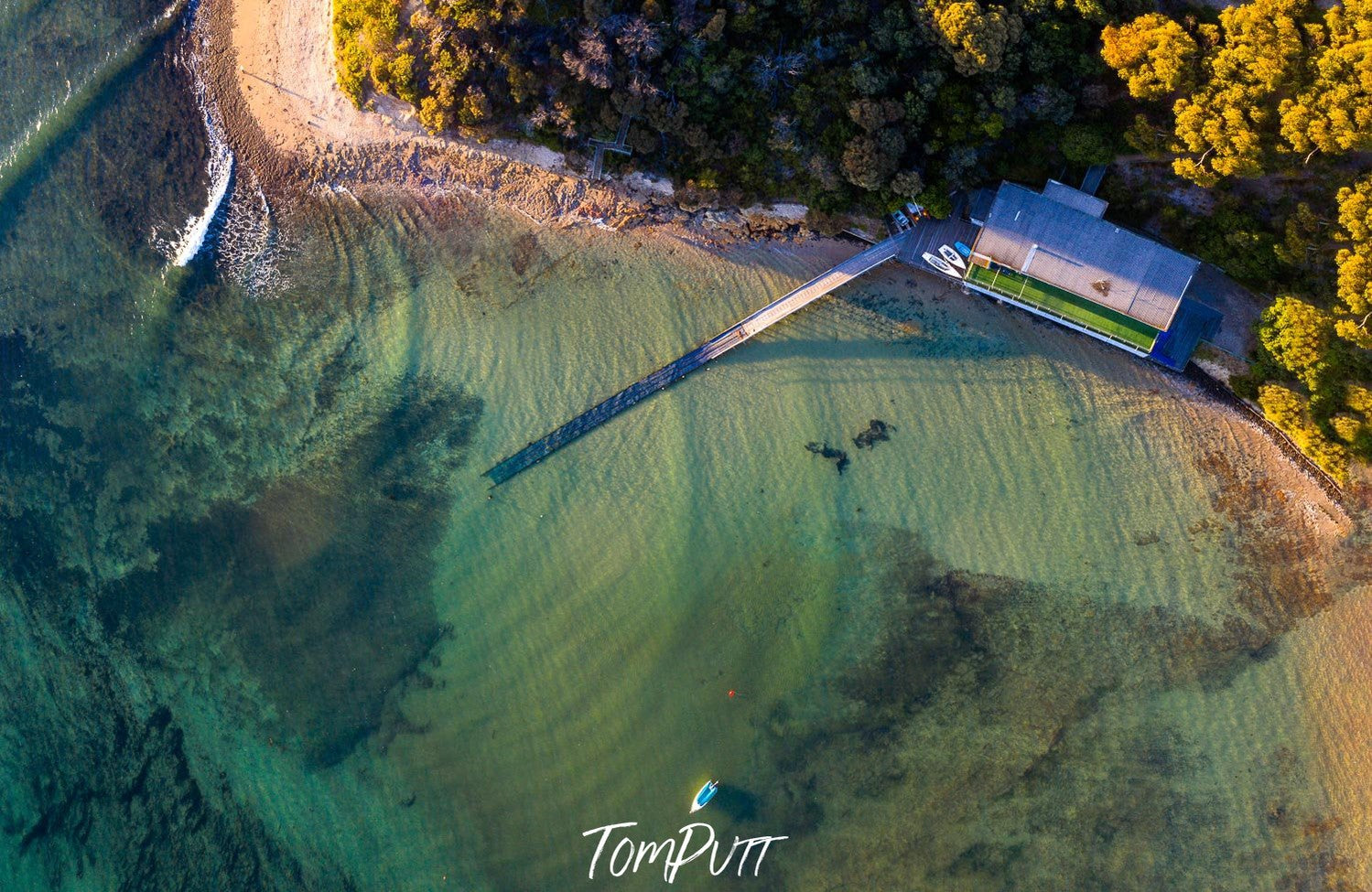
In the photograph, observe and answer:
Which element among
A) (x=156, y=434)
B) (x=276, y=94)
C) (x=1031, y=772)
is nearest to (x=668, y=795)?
A: (x=1031, y=772)

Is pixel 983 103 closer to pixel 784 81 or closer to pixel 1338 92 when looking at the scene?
pixel 784 81

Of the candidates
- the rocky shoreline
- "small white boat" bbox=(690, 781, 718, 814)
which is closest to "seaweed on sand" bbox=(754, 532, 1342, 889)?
"small white boat" bbox=(690, 781, 718, 814)

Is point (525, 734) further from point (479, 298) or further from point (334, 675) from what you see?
point (479, 298)

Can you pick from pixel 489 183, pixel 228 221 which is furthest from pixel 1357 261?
pixel 228 221

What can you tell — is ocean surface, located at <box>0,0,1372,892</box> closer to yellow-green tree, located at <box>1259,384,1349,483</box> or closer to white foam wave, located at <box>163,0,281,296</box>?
white foam wave, located at <box>163,0,281,296</box>

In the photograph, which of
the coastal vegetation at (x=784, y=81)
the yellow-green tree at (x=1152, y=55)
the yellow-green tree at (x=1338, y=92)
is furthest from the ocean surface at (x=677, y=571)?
the yellow-green tree at (x=1338, y=92)

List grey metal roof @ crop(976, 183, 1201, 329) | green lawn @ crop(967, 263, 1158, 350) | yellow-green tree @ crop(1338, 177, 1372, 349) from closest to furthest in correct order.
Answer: yellow-green tree @ crop(1338, 177, 1372, 349)
grey metal roof @ crop(976, 183, 1201, 329)
green lawn @ crop(967, 263, 1158, 350)

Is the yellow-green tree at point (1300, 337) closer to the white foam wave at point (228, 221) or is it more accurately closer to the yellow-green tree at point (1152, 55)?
the yellow-green tree at point (1152, 55)
